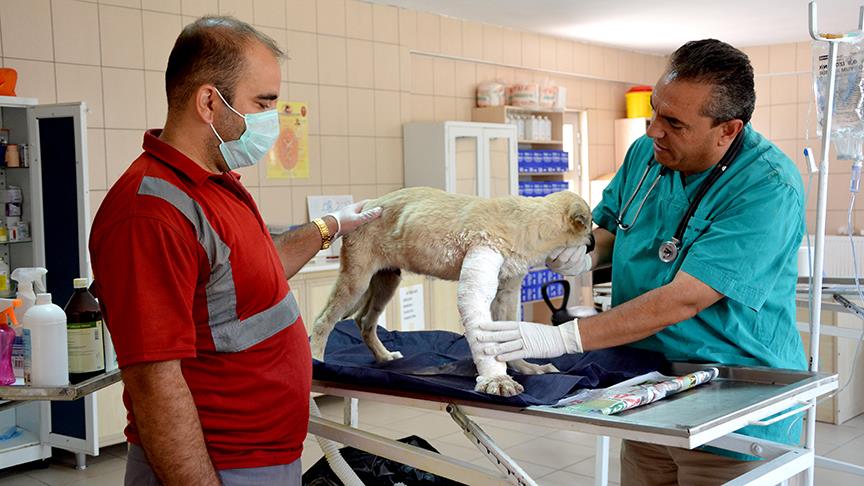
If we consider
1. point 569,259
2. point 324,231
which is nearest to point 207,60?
point 324,231

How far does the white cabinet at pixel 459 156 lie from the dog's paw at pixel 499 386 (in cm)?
408

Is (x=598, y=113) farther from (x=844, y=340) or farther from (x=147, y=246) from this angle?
(x=147, y=246)

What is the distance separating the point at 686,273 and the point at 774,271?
0.72 feet

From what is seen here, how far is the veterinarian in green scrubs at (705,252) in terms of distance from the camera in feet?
5.53

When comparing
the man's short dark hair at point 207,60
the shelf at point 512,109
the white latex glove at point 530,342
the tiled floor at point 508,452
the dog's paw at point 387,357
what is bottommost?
the tiled floor at point 508,452

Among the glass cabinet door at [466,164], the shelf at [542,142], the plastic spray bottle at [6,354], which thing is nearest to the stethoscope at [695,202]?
the plastic spray bottle at [6,354]

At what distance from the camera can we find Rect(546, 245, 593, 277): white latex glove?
196 cm

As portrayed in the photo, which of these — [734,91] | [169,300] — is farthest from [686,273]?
[169,300]

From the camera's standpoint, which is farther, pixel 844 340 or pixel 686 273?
pixel 844 340

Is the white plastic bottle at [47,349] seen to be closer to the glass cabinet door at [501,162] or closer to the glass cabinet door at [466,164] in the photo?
the glass cabinet door at [466,164]

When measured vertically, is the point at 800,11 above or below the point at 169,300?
above

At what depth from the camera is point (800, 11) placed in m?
6.36

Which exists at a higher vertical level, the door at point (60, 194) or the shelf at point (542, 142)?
the shelf at point (542, 142)

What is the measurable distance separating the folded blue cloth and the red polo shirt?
1.01 ft
